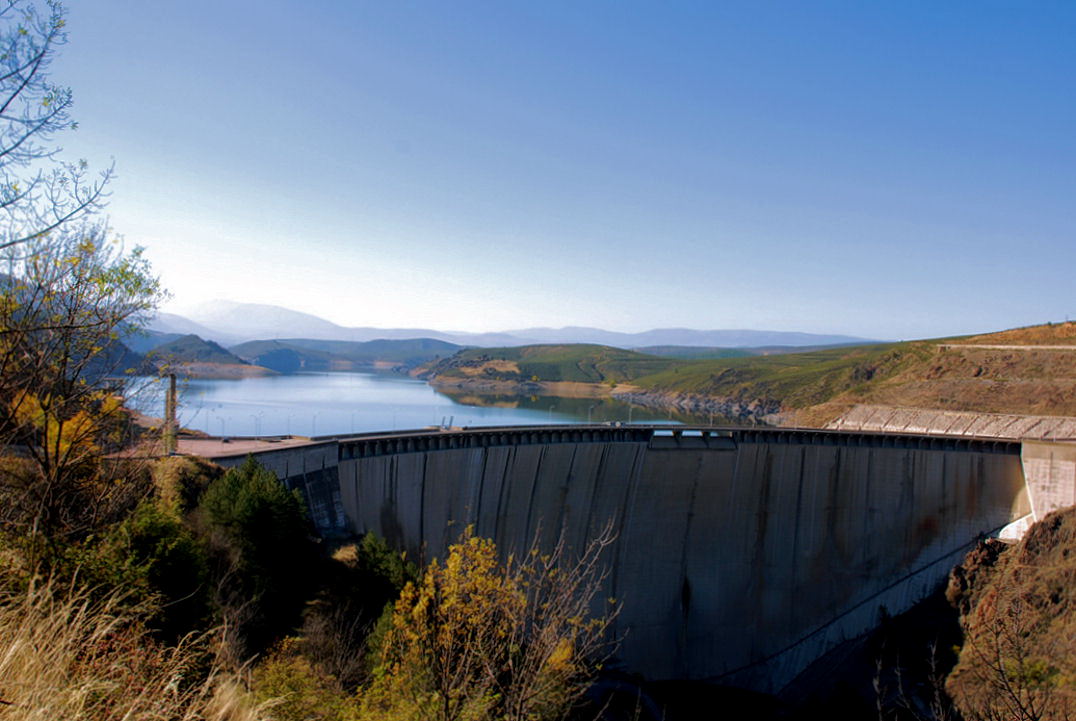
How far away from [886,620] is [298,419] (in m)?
63.8

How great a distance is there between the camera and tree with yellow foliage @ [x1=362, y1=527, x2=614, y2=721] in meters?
7.71

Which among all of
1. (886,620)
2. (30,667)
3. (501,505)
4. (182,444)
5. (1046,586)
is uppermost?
(30,667)

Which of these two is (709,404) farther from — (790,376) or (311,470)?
(311,470)

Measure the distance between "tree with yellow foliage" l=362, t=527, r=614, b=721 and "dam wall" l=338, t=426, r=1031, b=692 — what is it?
14498 millimetres

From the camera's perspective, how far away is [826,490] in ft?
122

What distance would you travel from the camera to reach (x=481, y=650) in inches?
327

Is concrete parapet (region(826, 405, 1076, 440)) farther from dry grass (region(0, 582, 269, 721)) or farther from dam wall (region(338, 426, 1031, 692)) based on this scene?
dry grass (region(0, 582, 269, 721))

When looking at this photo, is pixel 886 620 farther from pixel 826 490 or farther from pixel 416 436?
pixel 416 436

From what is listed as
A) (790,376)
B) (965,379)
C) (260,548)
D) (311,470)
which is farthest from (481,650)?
(790,376)

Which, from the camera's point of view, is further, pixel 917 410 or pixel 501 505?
pixel 917 410

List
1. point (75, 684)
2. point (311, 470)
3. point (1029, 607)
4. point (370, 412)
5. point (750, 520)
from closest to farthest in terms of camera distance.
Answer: point (75, 684), point (311, 470), point (1029, 607), point (750, 520), point (370, 412)

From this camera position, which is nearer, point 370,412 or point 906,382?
point 906,382

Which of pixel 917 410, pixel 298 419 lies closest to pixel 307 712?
pixel 917 410

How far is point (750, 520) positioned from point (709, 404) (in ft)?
276
